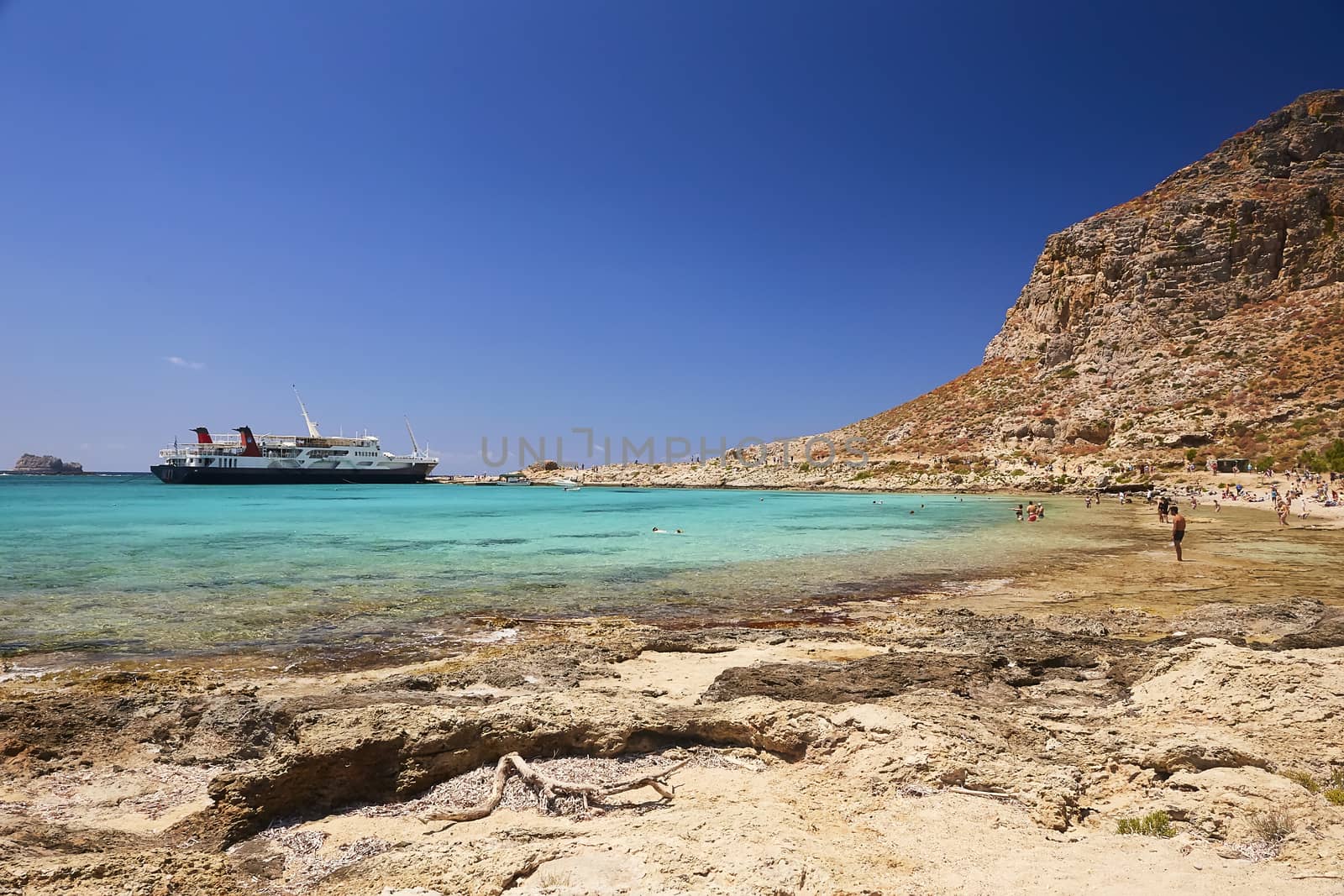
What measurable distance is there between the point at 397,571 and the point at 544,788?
13.6 m

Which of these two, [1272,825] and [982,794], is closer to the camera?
[1272,825]

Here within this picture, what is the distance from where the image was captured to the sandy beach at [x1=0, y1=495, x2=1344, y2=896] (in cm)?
301

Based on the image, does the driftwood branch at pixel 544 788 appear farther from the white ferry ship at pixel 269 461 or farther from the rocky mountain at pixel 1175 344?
the white ferry ship at pixel 269 461

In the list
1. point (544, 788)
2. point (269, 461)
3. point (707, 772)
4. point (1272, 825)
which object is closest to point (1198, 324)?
point (1272, 825)

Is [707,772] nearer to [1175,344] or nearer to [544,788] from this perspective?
[544,788]

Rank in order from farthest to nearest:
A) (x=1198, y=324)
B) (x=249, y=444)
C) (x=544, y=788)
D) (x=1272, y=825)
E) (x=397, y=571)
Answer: (x=249, y=444) < (x=1198, y=324) < (x=397, y=571) < (x=544, y=788) < (x=1272, y=825)

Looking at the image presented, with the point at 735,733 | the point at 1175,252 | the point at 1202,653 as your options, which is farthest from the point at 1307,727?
the point at 1175,252

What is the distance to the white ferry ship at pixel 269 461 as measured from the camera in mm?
88750

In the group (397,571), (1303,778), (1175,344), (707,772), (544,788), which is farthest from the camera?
(1175,344)

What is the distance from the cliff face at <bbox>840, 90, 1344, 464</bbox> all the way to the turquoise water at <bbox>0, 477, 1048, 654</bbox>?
32.0 meters

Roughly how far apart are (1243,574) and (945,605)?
7.48 m

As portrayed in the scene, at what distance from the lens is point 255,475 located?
3580 inches

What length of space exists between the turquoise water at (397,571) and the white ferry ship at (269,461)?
60454mm

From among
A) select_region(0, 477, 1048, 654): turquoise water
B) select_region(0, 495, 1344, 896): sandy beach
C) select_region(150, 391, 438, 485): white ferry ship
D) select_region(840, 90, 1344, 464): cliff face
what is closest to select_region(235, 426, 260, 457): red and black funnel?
select_region(150, 391, 438, 485): white ferry ship
